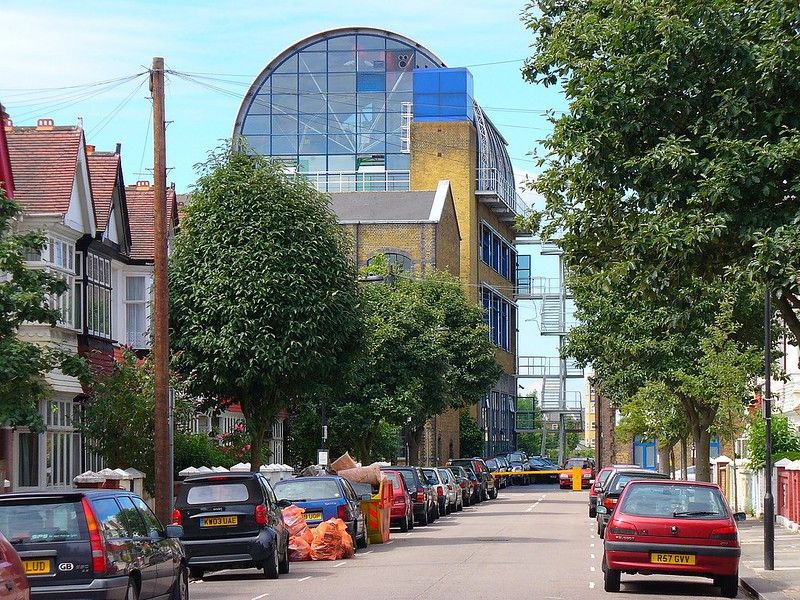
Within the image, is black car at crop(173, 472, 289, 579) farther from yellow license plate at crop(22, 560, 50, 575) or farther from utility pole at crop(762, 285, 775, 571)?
yellow license plate at crop(22, 560, 50, 575)

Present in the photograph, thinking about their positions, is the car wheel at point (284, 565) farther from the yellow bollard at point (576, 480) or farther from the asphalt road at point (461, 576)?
the yellow bollard at point (576, 480)

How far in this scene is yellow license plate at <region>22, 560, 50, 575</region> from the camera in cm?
1439

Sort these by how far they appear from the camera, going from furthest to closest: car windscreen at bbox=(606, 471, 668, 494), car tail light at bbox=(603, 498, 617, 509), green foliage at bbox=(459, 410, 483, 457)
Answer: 1. green foliage at bbox=(459, 410, 483, 457)
2. car windscreen at bbox=(606, 471, 668, 494)
3. car tail light at bbox=(603, 498, 617, 509)

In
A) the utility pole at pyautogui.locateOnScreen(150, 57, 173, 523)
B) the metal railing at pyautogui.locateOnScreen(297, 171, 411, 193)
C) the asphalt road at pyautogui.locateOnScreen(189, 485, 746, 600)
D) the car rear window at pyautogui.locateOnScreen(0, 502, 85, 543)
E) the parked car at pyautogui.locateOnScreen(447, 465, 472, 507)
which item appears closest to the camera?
the car rear window at pyautogui.locateOnScreen(0, 502, 85, 543)

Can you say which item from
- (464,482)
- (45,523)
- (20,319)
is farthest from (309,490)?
(464,482)

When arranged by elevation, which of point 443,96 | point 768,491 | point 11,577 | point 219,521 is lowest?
point 219,521

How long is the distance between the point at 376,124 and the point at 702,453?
197 ft

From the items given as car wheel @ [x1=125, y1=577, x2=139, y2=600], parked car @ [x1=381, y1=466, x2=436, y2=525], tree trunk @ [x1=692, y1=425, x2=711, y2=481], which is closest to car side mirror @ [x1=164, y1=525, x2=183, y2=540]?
car wheel @ [x1=125, y1=577, x2=139, y2=600]

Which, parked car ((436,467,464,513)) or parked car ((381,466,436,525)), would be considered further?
parked car ((436,467,464,513))

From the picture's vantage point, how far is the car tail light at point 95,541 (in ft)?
47.0

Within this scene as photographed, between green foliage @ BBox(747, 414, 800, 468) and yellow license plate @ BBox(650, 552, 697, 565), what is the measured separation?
2335 cm

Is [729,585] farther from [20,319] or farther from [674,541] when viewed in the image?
[20,319]

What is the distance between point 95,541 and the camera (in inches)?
568

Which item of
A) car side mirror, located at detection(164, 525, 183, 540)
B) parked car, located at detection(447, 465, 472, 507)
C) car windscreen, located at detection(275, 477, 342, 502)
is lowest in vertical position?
parked car, located at detection(447, 465, 472, 507)
